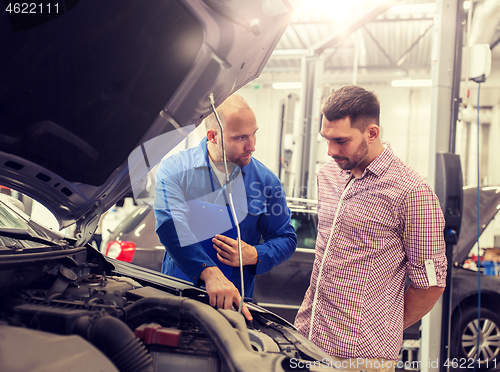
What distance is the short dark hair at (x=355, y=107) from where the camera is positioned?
1585 mm

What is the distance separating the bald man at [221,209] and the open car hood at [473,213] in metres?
2.26

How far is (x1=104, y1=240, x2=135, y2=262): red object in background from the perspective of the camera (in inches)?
135

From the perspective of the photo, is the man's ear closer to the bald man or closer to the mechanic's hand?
the bald man

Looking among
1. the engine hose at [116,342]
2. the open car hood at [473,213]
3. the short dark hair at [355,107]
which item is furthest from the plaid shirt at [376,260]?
the open car hood at [473,213]

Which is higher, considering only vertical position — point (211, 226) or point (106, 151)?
point (106, 151)

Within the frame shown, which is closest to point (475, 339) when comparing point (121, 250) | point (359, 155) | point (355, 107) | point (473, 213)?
point (473, 213)

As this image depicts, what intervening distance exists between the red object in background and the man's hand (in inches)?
80.1

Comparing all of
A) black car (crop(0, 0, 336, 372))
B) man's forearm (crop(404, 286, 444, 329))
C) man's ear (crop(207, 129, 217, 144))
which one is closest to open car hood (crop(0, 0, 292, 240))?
black car (crop(0, 0, 336, 372))

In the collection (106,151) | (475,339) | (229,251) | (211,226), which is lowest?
(475,339)

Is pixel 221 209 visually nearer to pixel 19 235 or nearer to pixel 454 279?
pixel 19 235

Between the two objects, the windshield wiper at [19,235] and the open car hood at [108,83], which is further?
the windshield wiper at [19,235]

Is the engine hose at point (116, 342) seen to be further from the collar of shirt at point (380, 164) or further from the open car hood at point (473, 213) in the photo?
the open car hood at point (473, 213)

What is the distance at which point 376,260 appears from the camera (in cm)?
148

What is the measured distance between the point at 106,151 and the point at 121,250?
2.20 meters
